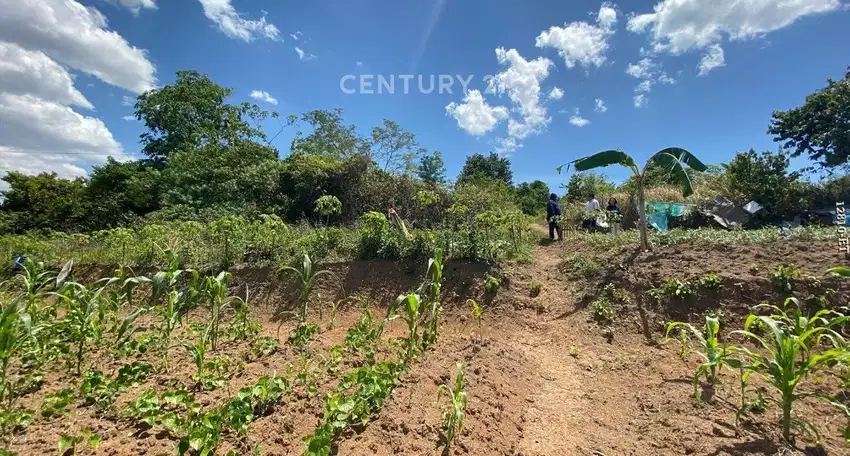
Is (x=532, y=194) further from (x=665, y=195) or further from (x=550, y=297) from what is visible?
(x=550, y=297)

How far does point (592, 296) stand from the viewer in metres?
5.66

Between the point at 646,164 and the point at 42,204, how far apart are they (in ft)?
80.5

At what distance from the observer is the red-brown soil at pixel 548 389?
2.31 m

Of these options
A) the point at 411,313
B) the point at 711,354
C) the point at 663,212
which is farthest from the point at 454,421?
the point at 663,212

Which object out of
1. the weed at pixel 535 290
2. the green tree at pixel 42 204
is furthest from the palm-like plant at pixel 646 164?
the green tree at pixel 42 204

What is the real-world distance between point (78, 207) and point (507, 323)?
65.2ft

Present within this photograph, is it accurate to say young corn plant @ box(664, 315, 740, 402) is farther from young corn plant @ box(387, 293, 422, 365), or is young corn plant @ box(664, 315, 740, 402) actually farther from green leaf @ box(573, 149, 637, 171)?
green leaf @ box(573, 149, 637, 171)

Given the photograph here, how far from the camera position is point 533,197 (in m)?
25.9

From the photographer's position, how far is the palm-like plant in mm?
6750

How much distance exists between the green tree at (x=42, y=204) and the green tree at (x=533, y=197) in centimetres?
2026

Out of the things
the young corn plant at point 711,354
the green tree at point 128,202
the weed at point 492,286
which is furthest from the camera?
the green tree at point 128,202

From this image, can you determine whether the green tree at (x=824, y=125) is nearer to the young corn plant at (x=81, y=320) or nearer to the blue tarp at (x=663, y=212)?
the blue tarp at (x=663, y=212)

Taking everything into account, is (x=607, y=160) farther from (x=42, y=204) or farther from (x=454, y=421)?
(x=42, y=204)

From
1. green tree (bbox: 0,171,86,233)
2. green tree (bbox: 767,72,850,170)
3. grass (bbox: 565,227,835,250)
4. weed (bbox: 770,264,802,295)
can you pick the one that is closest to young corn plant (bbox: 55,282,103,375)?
weed (bbox: 770,264,802,295)
